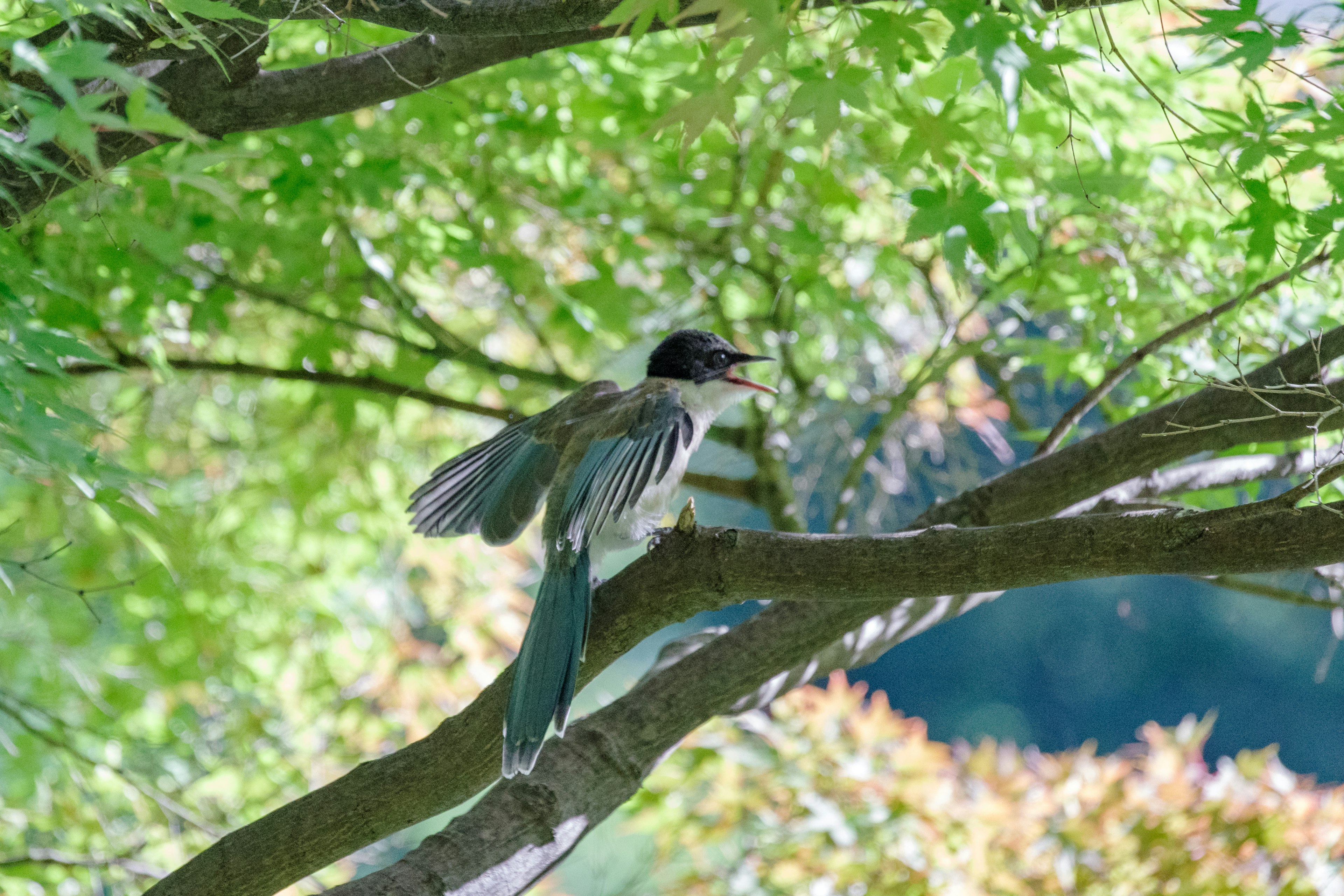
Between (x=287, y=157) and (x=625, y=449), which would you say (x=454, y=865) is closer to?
(x=625, y=449)

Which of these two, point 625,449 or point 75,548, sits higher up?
point 75,548

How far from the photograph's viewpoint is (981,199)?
1690mm

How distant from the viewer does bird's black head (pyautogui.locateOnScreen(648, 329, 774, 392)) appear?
2.08 m

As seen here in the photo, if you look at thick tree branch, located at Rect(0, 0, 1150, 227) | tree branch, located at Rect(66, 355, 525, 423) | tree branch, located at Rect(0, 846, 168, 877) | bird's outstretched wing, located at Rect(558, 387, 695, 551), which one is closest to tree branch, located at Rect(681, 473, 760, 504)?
tree branch, located at Rect(66, 355, 525, 423)

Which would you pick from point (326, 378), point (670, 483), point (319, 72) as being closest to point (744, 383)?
point (670, 483)

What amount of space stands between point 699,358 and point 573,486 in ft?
1.61

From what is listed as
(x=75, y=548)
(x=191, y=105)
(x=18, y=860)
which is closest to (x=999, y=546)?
(x=191, y=105)

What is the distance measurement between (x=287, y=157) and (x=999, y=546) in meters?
1.69

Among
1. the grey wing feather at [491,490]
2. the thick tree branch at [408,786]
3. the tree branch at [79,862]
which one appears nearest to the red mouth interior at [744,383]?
the grey wing feather at [491,490]

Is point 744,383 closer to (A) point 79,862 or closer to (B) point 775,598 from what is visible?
(B) point 775,598

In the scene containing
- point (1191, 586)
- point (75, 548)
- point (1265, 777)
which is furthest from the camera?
point (1191, 586)

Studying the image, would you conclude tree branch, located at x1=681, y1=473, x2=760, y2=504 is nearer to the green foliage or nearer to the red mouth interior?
the green foliage

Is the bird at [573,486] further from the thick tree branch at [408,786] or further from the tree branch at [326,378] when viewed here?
the tree branch at [326,378]

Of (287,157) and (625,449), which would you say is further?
(287,157)
